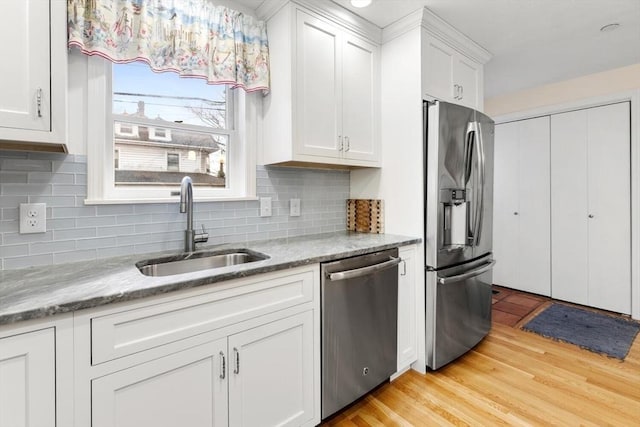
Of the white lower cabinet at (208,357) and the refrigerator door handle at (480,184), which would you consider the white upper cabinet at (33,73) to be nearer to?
the white lower cabinet at (208,357)

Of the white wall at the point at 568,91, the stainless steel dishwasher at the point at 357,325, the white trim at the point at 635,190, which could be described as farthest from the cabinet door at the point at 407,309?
the white wall at the point at 568,91

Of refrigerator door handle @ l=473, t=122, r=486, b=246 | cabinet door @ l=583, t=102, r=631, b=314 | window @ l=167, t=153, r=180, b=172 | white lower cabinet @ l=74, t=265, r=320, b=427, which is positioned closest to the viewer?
white lower cabinet @ l=74, t=265, r=320, b=427

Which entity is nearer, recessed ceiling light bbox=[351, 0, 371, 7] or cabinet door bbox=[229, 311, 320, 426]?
cabinet door bbox=[229, 311, 320, 426]

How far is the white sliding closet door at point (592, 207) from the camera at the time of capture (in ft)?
9.86

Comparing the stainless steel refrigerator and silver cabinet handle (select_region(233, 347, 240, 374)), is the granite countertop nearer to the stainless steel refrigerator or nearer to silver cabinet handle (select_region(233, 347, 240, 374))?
silver cabinet handle (select_region(233, 347, 240, 374))

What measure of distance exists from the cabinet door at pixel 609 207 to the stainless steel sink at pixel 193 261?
347 cm

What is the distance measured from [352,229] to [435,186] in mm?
748

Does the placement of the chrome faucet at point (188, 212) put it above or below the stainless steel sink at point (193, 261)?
above

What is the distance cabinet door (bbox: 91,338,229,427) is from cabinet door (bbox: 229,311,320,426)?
59 mm

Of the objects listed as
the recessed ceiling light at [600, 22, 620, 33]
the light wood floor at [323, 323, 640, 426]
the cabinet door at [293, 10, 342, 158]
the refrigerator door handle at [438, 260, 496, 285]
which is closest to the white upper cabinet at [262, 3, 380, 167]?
the cabinet door at [293, 10, 342, 158]

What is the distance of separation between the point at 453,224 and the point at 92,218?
2069 mm

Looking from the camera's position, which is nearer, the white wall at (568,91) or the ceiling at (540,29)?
the ceiling at (540,29)

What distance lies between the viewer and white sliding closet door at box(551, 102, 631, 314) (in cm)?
301

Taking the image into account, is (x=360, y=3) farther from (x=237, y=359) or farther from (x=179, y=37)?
(x=237, y=359)
